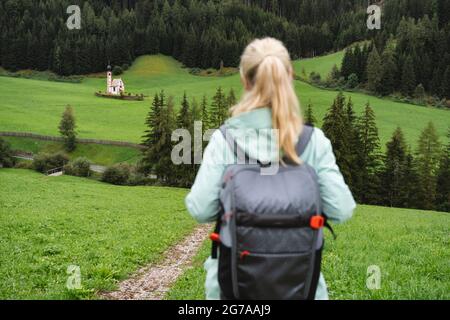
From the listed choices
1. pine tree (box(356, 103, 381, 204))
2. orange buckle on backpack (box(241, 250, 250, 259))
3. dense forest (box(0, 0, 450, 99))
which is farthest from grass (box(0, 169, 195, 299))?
dense forest (box(0, 0, 450, 99))

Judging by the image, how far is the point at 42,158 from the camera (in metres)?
69.2

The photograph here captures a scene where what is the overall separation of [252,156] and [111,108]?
117540 millimetres

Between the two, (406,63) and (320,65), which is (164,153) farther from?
(320,65)

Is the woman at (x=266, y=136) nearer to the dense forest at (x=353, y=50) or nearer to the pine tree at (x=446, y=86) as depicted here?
the dense forest at (x=353, y=50)

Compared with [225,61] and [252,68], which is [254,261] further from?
[225,61]

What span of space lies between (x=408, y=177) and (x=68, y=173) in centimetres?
4938

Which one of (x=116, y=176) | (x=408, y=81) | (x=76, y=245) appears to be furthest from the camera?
(x=408, y=81)

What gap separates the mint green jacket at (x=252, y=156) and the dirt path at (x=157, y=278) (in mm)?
6478

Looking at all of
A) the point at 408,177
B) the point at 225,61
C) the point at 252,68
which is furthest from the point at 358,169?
the point at 225,61

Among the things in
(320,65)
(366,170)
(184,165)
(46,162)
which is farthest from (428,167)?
(320,65)

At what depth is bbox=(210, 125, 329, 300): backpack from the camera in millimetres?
3936

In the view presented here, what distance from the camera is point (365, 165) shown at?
64.0 m

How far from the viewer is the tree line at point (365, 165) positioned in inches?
2415

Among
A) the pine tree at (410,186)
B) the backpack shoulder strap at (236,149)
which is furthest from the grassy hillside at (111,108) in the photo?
the backpack shoulder strap at (236,149)
